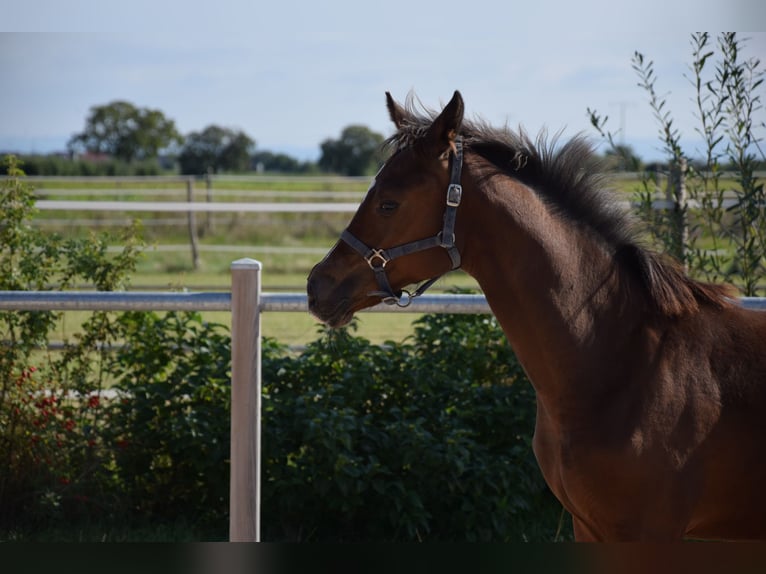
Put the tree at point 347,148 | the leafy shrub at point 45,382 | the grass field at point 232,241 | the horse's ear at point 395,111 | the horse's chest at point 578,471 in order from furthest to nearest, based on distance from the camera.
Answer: the tree at point 347,148 < the grass field at point 232,241 < the leafy shrub at point 45,382 < the horse's ear at point 395,111 < the horse's chest at point 578,471

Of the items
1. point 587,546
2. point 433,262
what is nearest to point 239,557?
point 587,546

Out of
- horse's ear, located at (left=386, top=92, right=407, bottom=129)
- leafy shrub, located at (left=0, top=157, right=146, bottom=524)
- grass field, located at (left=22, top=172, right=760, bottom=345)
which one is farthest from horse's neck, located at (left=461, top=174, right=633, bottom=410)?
grass field, located at (left=22, top=172, right=760, bottom=345)

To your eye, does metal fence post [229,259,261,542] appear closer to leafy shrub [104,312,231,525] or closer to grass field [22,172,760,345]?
leafy shrub [104,312,231,525]

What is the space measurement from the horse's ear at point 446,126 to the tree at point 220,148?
45.0 m

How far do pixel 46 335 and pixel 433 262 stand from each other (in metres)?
3.03

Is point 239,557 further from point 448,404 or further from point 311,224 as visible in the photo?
point 311,224

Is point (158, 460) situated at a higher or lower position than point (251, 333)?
lower

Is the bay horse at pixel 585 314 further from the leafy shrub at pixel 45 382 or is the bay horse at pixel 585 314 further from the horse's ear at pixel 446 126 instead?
the leafy shrub at pixel 45 382

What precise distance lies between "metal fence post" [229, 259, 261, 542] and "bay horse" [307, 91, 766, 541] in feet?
3.39

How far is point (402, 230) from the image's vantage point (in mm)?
2584

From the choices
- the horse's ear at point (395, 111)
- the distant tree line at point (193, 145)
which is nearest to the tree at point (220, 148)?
the distant tree line at point (193, 145)

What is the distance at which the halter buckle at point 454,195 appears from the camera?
2.54 meters

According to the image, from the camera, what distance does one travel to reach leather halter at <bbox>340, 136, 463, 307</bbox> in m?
2.54

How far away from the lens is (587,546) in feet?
2.63
